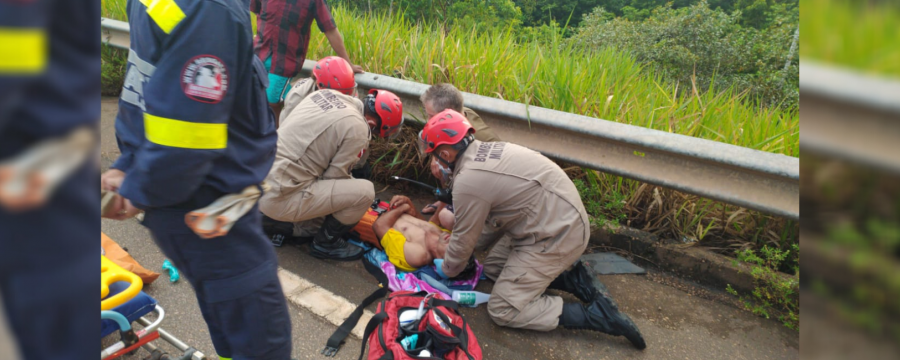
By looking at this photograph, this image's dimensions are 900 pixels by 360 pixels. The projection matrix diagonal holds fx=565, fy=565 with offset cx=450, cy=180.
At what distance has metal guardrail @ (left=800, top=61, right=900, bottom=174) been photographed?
0.28 metres

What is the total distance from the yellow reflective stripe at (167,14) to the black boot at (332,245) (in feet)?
7.45

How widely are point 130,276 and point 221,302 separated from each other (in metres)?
0.77

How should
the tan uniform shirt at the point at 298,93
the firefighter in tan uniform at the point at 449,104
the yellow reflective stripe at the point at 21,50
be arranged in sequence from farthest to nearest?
the tan uniform shirt at the point at 298,93, the firefighter in tan uniform at the point at 449,104, the yellow reflective stripe at the point at 21,50

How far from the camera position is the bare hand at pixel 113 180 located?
6.58 feet

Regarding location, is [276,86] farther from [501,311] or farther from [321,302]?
[501,311]

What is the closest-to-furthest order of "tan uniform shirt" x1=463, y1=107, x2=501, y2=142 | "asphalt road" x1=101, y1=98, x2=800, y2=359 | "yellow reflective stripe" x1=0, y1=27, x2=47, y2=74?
"yellow reflective stripe" x1=0, y1=27, x2=47, y2=74 → "asphalt road" x1=101, y1=98, x2=800, y2=359 → "tan uniform shirt" x1=463, y1=107, x2=501, y2=142

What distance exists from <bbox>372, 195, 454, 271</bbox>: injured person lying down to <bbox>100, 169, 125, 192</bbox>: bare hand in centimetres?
204

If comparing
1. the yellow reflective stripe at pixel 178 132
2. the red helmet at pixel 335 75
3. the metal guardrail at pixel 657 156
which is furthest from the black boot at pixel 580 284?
the yellow reflective stripe at pixel 178 132

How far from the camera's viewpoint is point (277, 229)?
13.2 feet

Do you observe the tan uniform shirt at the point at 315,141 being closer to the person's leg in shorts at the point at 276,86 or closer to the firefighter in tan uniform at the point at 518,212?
the firefighter in tan uniform at the point at 518,212

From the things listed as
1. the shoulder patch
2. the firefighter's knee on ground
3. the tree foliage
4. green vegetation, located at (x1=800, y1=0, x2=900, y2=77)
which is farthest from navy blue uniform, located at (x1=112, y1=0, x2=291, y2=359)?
the tree foliage

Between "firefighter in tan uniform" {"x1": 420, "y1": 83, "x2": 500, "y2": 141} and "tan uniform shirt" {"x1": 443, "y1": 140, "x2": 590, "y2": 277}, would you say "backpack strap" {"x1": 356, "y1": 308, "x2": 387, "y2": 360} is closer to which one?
"tan uniform shirt" {"x1": 443, "y1": 140, "x2": 590, "y2": 277}

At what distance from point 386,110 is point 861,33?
12.6 ft

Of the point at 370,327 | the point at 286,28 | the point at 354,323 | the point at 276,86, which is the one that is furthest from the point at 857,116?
the point at 276,86
